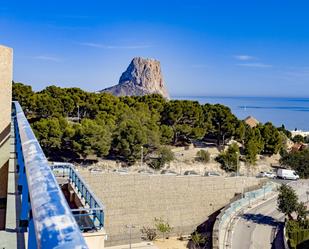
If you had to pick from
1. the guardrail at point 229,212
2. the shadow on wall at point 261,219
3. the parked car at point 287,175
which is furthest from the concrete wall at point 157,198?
the parked car at point 287,175

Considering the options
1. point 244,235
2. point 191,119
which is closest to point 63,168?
point 244,235

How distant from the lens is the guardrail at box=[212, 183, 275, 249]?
14.3 meters

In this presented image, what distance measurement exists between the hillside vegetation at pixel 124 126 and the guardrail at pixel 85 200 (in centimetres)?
1597

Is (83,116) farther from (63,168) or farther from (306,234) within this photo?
(63,168)

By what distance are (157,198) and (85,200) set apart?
13819mm

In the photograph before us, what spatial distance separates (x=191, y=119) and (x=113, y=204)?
46.5 ft

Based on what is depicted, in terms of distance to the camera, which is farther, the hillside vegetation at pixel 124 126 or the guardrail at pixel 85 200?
the hillside vegetation at pixel 124 126

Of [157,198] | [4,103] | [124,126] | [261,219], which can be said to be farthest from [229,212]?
[4,103]

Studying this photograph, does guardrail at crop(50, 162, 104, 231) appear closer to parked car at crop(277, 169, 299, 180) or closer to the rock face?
parked car at crop(277, 169, 299, 180)

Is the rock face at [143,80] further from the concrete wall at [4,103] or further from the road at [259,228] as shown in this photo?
the concrete wall at [4,103]

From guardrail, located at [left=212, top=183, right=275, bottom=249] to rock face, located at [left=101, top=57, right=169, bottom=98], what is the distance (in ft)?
254

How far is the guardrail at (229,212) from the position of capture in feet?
47.1

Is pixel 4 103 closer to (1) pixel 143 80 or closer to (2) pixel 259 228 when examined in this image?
(2) pixel 259 228

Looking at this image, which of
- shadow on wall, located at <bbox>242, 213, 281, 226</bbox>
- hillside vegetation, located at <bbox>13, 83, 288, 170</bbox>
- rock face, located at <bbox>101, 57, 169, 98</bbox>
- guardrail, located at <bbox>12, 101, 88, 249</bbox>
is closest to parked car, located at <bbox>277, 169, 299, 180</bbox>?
hillside vegetation, located at <bbox>13, 83, 288, 170</bbox>
